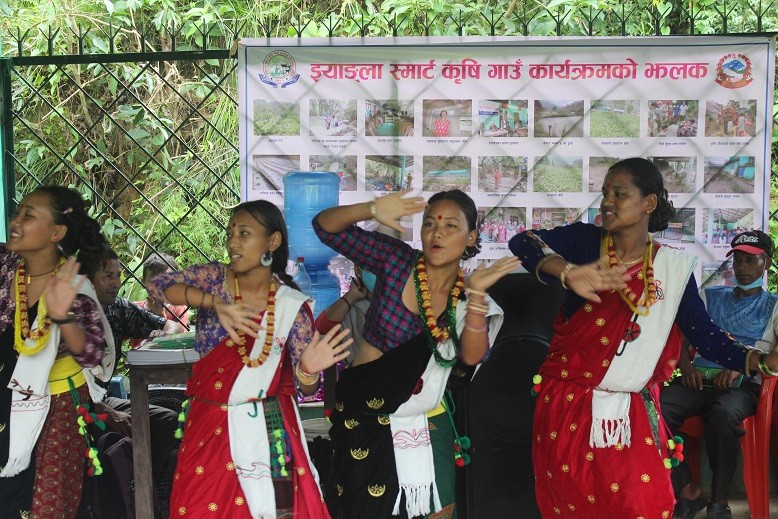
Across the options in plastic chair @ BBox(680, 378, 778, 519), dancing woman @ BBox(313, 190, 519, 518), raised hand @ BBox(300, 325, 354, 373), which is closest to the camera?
raised hand @ BBox(300, 325, 354, 373)

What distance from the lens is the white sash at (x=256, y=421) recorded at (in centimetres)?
311

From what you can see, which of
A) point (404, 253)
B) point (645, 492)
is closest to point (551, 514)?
point (645, 492)

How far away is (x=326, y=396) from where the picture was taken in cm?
422

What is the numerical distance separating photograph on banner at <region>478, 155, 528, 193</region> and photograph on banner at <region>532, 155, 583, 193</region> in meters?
0.07

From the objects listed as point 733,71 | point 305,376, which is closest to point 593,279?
point 305,376

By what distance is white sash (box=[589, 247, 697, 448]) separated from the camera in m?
3.33

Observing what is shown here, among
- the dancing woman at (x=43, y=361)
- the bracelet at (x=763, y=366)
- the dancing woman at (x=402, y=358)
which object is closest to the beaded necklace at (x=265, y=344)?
the dancing woman at (x=402, y=358)

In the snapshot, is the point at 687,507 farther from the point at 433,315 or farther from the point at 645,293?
the point at 433,315

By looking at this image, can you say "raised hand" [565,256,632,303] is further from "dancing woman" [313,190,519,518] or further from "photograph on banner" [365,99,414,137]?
"photograph on banner" [365,99,414,137]

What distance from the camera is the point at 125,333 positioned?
4.50 m

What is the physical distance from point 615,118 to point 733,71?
2.13 ft

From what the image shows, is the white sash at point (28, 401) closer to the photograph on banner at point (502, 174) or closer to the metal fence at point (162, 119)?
the photograph on banner at point (502, 174)

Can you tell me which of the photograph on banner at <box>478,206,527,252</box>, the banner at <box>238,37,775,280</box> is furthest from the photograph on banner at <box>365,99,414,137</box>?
the photograph on banner at <box>478,206,527,252</box>

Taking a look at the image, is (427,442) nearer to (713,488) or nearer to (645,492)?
(645,492)
